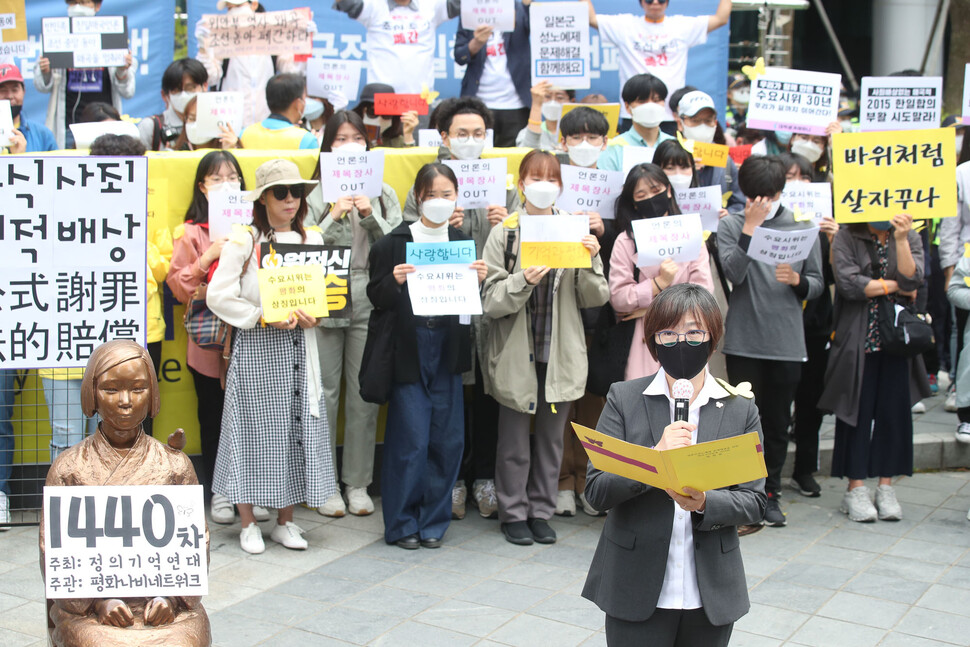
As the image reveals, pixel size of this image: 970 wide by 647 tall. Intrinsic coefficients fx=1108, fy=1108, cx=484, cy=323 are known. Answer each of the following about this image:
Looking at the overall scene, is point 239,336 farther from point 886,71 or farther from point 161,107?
point 886,71

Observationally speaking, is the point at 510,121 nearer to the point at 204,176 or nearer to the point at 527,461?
the point at 204,176

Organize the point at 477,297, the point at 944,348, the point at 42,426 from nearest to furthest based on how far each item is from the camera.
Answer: the point at 477,297 < the point at 42,426 < the point at 944,348

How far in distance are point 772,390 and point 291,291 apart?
3017 mm

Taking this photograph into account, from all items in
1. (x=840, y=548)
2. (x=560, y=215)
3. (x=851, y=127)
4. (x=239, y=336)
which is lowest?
(x=840, y=548)

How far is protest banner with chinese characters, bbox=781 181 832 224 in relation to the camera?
7082 mm

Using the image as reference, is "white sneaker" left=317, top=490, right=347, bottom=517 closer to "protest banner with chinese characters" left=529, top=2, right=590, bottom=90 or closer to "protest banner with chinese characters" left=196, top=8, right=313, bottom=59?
"protest banner with chinese characters" left=196, top=8, right=313, bottom=59

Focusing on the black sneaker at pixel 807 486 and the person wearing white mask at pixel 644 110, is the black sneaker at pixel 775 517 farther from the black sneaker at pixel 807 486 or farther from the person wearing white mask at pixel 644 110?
the person wearing white mask at pixel 644 110

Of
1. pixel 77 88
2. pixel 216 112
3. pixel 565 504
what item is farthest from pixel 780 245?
pixel 77 88

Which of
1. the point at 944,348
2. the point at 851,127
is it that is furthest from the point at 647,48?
the point at 944,348

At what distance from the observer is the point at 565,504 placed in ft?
23.1

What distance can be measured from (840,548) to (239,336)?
12.1 ft

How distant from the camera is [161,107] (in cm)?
1052

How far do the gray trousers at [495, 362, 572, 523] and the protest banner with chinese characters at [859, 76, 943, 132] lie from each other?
3179mm

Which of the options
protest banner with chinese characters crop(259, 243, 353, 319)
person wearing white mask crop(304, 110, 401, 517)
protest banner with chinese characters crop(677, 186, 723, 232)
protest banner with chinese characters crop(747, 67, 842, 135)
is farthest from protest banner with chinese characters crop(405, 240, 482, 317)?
protest banner with chinese characters crop(747, 67, 842, 135)
